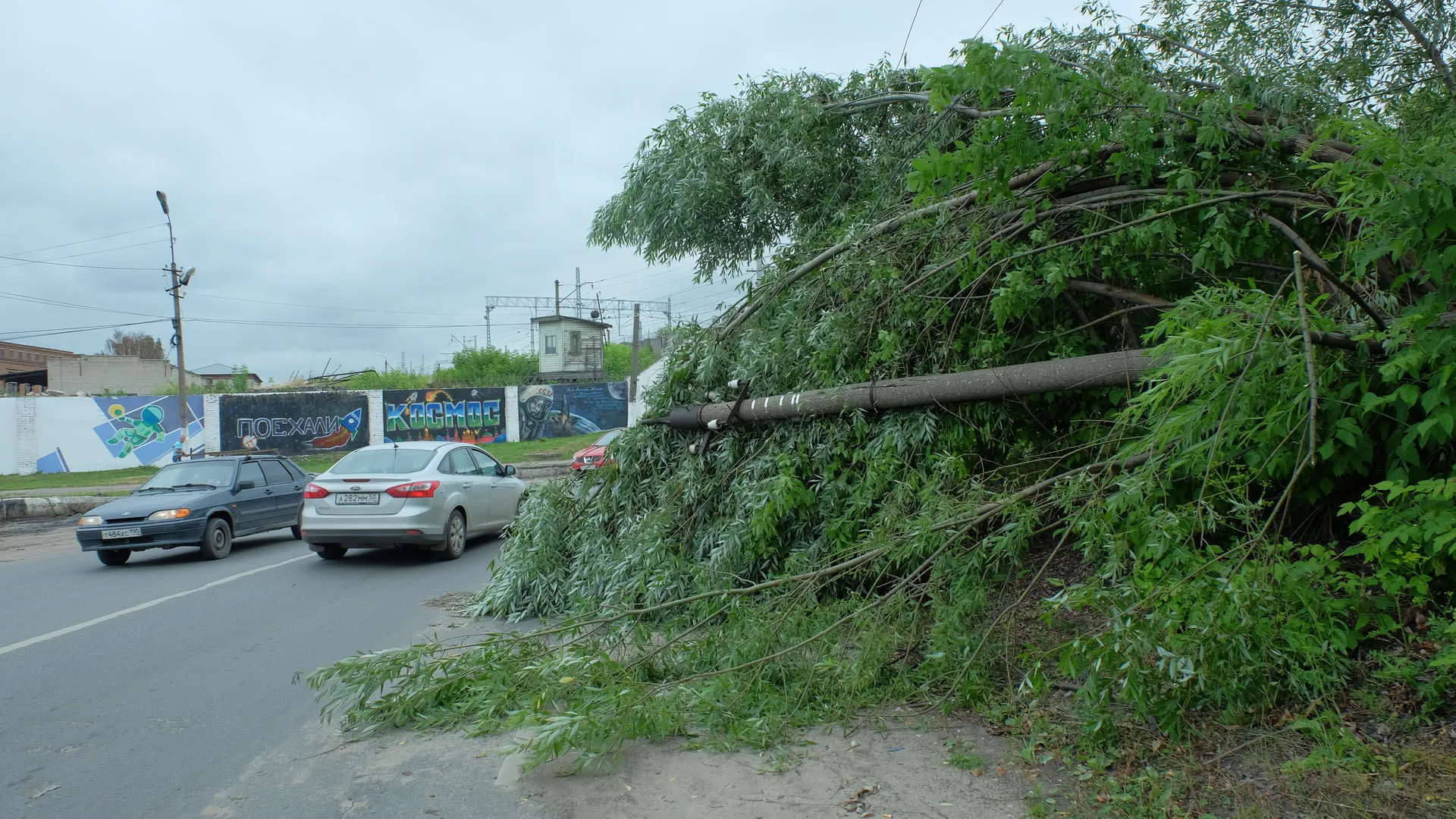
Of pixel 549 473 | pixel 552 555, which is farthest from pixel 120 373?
pixel 552 555

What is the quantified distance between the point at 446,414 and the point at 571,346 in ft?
83.3

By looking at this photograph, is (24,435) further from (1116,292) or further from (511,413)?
(1116,292)

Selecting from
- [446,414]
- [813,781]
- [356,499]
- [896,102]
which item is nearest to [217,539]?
[356,499]

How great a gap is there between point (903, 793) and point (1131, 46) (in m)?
6.18

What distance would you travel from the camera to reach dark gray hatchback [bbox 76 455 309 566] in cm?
1194

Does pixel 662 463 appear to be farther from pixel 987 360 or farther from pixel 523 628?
pixel 987 360

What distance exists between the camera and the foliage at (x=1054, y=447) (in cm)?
383

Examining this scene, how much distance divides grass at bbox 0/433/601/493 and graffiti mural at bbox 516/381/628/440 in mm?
455

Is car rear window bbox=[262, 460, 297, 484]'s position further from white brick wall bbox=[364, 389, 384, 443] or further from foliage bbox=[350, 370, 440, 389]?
foliage bbox=[350, 370, 440, 389]

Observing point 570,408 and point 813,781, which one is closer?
point 813,781

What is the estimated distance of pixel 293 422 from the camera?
33.3m

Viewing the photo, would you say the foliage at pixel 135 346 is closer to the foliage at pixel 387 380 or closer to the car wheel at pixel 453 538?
the foliage at pixel 387 380

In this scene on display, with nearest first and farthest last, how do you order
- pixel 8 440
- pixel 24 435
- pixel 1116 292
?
pixel 1116 292
pixel 8 440
pixel 24 435

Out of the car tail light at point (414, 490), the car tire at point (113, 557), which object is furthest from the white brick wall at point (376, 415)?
the car tail light at point (414, 490)
